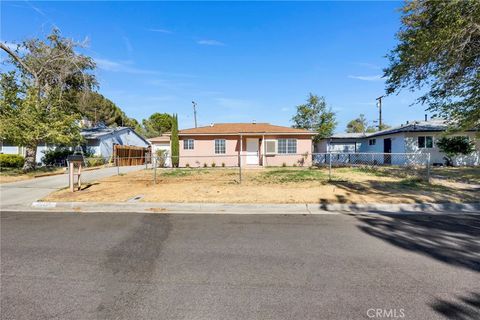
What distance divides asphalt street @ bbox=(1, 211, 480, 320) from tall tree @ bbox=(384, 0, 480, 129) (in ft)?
25.8

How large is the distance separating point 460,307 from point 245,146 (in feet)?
64.3

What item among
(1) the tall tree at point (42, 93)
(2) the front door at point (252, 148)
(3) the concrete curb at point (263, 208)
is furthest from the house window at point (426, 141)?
(1) the tall tree at point (42, 93)

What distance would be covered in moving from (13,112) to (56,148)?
29.2 ft

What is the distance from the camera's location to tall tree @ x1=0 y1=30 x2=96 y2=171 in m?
15.0

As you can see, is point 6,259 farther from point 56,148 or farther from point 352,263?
point 56,148

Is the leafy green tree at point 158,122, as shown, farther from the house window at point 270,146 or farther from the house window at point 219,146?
the house window at point 270,146

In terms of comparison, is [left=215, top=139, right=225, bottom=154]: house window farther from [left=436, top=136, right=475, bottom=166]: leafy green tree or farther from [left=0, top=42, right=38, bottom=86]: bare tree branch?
[left=436, top=136, right=475, bottom=166]: leafy green tree

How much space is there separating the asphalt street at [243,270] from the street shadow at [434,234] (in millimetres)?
21

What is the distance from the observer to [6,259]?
397cm

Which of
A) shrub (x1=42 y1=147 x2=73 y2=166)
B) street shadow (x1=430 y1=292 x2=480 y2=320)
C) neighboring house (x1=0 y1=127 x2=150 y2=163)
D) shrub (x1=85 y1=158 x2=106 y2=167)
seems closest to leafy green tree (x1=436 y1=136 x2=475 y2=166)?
street shadow (x1=430 y1=292 x2=480 y2=320)

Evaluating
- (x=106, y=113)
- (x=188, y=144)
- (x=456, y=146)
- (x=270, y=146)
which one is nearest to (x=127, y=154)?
(x=188, y=144)

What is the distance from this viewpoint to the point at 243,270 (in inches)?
139

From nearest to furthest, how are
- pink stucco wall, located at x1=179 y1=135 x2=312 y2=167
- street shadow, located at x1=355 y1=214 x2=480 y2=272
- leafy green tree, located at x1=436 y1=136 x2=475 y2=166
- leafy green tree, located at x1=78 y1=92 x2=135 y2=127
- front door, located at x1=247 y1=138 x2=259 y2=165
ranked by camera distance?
1. street shadow, located at x1=355 y1=214 x2=480 y2=272
2. leafy green tree, located at x1=436 y1=136 x2=475 y2=166
3. pink stucco wall, located at x1=179 y1=135 x2=312 y2=167
4. front door, located at x1=247 y1=138 x2=259 y2=165
5. leafy green tree, located at x1=78 y1=92 x2=135 y2=127

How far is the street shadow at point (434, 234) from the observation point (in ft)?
12.8
